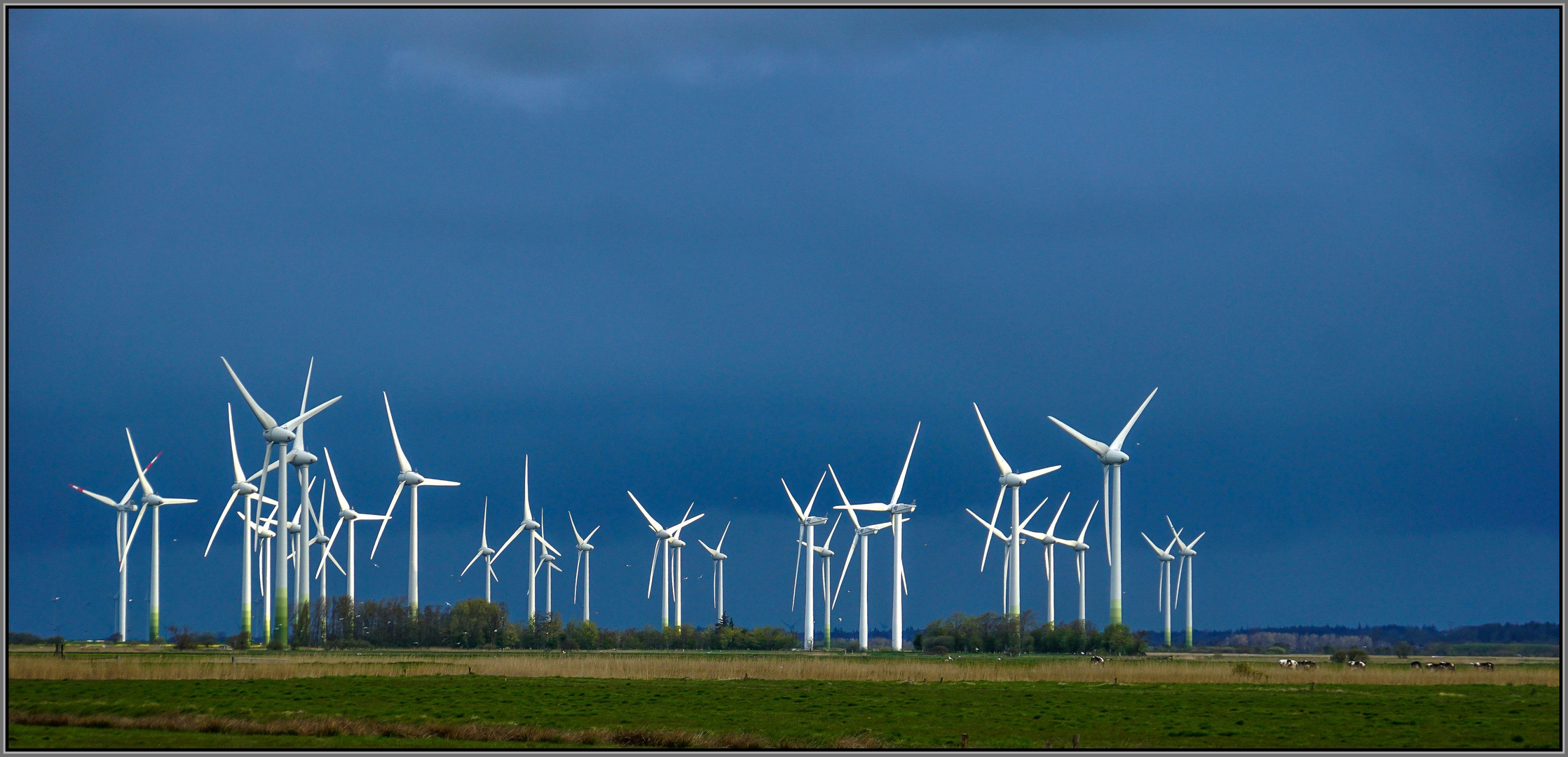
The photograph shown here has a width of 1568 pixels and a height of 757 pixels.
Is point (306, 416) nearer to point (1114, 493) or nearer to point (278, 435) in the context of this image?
point (278, 435)

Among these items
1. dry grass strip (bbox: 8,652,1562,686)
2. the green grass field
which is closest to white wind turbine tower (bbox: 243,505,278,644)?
dry grass strip (bbox: 8,652,1562,686)

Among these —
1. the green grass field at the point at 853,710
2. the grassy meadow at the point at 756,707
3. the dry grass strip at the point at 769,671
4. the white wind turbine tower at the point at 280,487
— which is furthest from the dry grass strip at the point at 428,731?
the white wind turbine tower at the point at 280,487

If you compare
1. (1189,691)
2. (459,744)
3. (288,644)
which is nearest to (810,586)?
(288,644)

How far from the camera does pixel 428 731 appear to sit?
129 feet

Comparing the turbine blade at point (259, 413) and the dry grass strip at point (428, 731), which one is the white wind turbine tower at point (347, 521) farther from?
the dry grass strip at point (428, 731)

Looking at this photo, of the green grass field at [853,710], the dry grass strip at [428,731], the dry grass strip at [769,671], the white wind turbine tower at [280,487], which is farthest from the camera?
the white wind turbine tower at [280,487]

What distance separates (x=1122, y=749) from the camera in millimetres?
36469

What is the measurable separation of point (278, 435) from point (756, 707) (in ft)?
204

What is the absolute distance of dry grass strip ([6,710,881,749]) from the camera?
124 ft

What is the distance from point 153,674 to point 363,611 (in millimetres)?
60960

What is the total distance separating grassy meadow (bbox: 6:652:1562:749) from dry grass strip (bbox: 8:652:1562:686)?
29cm

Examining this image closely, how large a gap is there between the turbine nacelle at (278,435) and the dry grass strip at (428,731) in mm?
58846

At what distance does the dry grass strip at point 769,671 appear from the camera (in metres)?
58.6

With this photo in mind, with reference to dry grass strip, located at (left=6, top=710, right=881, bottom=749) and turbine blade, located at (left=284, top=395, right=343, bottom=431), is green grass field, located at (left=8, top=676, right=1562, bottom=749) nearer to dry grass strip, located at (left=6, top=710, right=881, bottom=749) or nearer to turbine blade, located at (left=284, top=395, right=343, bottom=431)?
dry grass strip, located at (left=6, top=710, right=881, bottom=749)
